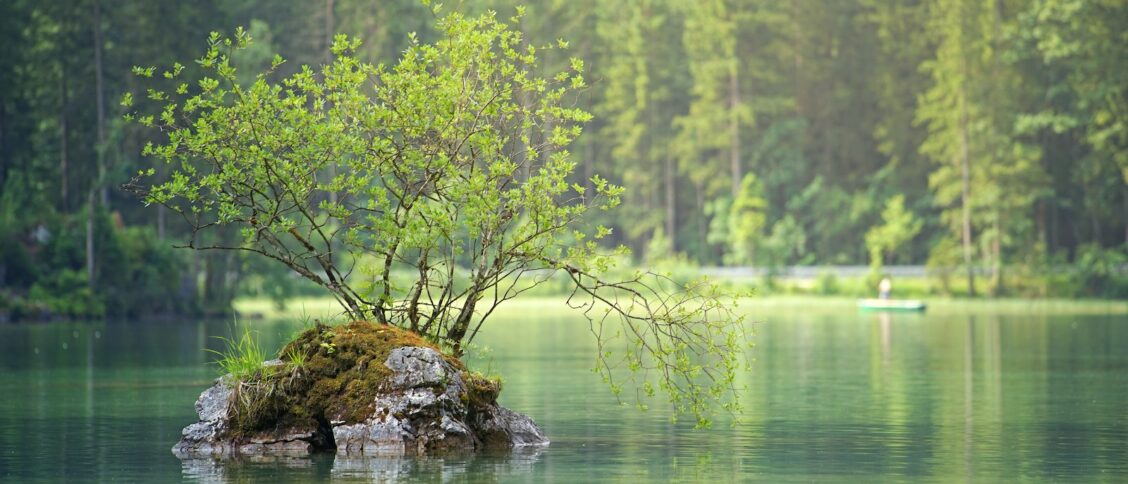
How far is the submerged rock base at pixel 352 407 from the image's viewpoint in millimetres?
23578

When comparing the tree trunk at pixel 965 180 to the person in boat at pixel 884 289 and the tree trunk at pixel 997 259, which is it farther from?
the person in boat at pixel 884 289

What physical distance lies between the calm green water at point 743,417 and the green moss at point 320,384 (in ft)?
2.81

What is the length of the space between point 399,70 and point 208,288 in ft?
190

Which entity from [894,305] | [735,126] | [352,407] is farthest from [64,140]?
[352,407]

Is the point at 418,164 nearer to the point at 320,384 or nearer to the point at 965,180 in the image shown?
the point at 320,384

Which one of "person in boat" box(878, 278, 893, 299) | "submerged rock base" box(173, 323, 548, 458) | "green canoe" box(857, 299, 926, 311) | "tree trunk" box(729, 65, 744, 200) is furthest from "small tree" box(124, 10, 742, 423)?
"tree trunk" box(729, 65, 744, 200)

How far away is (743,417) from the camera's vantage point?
2970 centimetres

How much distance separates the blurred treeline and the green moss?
49.0m

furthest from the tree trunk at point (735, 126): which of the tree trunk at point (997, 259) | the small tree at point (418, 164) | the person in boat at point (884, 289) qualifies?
the small tree at point (418, 164)

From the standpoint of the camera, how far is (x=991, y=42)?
9831 centimetres

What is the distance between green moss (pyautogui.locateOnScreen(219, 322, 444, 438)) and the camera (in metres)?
23.7

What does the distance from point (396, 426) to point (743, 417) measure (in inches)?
323

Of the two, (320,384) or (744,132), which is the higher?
(744,132)

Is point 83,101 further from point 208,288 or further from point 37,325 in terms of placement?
point 37,325
